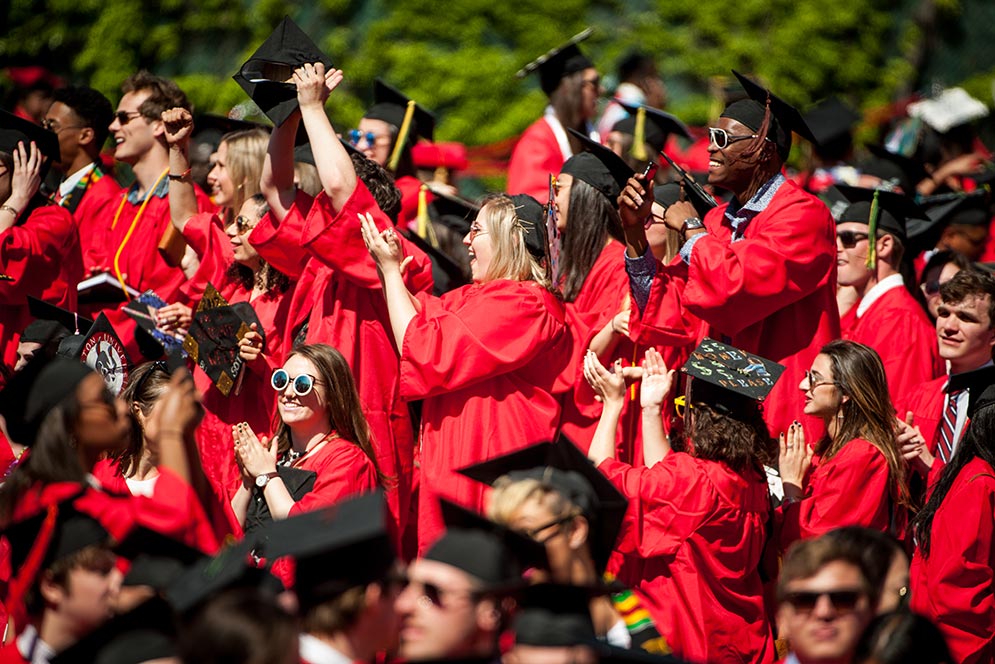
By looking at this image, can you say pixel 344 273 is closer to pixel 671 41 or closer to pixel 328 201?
pixel 328 201

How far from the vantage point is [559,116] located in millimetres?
10016

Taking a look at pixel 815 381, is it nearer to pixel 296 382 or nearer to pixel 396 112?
pixel 296 382

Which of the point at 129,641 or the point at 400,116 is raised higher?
the point at 129,641

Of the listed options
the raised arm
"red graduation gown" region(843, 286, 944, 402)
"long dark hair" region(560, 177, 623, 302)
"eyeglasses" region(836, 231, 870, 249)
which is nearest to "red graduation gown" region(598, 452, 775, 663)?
"long dark hair" region(560, 177, 623, 302)

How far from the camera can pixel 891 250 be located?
7.68 metres

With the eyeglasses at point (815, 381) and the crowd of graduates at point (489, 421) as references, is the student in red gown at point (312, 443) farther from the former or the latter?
the eyeglasses at point (815, 381)

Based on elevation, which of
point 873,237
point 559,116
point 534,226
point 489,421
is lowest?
point 559,116

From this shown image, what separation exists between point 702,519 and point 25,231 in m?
4.01

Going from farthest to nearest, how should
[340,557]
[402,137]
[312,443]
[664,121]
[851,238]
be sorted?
[664,121] → [402,137] → [851,238] → [312,443] → [340,557]

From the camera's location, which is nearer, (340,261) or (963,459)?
(963,459)

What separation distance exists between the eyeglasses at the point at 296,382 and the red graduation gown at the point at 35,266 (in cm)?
195

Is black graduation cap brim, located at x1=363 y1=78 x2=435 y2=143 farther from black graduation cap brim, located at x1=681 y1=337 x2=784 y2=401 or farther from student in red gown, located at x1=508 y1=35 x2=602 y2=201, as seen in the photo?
black graduation cap brim, located at x1=681 y1=337 x2=784 y2=401

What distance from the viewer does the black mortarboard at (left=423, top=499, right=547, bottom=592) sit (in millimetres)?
3875

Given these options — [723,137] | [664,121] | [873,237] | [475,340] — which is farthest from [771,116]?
[664,121]
